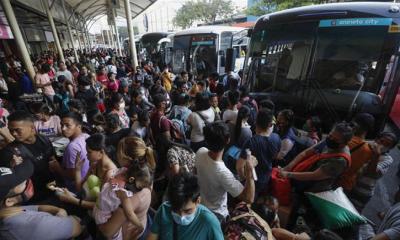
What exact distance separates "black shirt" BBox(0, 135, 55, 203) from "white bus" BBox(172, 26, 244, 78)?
6859mm

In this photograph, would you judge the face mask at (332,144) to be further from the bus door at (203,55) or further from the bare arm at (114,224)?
the bus door at (203,55)

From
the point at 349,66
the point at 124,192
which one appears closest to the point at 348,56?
the point at 349,66

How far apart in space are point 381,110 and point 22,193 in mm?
→ 4618

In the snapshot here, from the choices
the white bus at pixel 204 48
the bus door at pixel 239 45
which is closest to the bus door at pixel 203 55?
the white bus at pixel 204 48

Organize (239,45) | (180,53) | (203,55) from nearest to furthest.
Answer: (203,55)
(180,53)
(239,45)

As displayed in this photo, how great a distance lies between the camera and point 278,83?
15.8 feet

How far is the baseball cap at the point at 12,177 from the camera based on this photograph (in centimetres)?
135

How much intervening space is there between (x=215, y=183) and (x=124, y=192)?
2.46 feet

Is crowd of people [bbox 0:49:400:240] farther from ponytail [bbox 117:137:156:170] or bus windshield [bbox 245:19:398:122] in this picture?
bus windshield [bbox 245:19:398:122]

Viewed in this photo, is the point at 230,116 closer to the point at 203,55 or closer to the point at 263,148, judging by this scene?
the point at 263,148

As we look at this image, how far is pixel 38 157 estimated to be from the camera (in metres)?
2.37

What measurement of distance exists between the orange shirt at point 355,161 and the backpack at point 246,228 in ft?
4.60

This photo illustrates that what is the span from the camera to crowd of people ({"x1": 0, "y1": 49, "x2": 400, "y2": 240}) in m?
1.45

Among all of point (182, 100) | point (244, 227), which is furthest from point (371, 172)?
point (182, 100)
